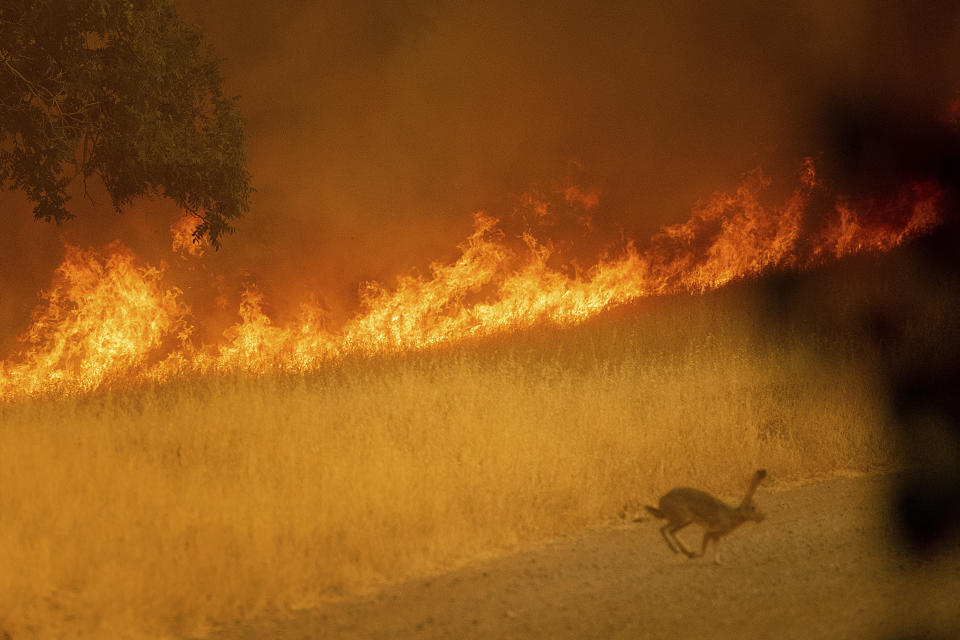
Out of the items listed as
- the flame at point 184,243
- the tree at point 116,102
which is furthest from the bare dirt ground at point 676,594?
the flame at point 184,243

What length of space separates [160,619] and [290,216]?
10.8m

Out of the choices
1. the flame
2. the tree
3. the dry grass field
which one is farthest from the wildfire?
the tree

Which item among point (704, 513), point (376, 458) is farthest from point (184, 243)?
point (704, 513)

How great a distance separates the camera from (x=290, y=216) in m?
15.5

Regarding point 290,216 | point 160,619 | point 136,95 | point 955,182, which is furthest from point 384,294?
point 955,182

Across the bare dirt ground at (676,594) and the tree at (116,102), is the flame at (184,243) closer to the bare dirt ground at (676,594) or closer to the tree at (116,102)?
the tree at (116,102)

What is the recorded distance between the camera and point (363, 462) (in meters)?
7.79

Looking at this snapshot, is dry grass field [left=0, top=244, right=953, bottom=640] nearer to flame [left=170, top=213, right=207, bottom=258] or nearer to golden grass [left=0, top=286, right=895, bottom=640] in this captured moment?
golden grass [left=0, top=286, right=895, bottom=640]

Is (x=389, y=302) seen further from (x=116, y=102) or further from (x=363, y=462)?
(x=363, y=462)

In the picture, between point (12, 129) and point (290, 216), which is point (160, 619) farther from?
point (290, 216)

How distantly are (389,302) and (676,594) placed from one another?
10.0 metres

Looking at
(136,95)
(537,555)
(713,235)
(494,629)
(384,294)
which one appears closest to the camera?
(494,629)

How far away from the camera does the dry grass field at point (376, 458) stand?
5.69 meters

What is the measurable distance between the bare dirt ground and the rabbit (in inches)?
5.1
